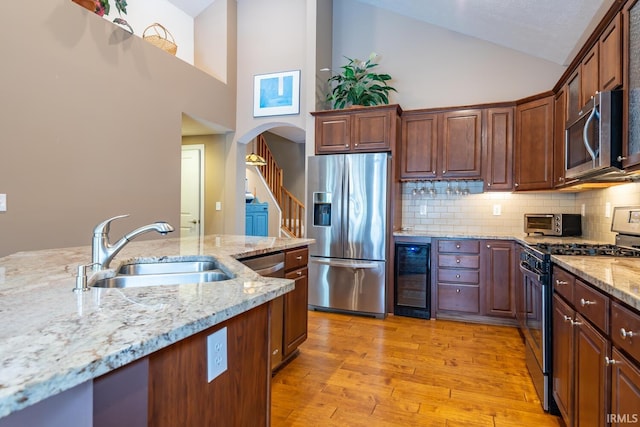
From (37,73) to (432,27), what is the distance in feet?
13.1

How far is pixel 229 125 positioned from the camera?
15.7 ft

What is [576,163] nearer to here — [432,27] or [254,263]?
[254,263]

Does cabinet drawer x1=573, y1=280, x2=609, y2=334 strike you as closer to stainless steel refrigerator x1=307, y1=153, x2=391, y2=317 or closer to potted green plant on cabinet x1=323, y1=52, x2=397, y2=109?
stainless steel refrigerator x1=307, y1=153, x2=391, y2=317

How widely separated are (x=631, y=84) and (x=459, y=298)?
8.00 ft

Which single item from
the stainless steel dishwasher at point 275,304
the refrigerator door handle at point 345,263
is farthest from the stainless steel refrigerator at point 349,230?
the stainless steel dishwasher at point 275,304

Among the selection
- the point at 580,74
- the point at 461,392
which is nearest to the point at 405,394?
the point at 461,392

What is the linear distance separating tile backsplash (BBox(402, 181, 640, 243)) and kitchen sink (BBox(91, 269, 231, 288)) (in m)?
3.03

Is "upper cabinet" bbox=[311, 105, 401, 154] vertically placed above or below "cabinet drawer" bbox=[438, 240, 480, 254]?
above

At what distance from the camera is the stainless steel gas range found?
2035 mm

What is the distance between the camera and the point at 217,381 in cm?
96

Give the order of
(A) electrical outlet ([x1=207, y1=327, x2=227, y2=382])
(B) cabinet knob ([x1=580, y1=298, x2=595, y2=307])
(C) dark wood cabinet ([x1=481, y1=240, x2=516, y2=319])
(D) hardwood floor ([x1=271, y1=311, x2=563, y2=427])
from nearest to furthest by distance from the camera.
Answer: (A) electrical outlet ([x1=207, y1=327, x2=227, y2=382])
(B) cabinet knob ([x1=580, y1=298, x2=595, y2=307])
(D) hardwood floor ([x1=271, y1=311, x2=563, y2=427])
(C) dark wood cabinet ([x1=481, y1=240, x2=516, y2=319])

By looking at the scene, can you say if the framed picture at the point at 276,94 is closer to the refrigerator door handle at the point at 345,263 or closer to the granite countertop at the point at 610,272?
the refrigerator door handle at the point at 345,263

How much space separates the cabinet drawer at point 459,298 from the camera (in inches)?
143

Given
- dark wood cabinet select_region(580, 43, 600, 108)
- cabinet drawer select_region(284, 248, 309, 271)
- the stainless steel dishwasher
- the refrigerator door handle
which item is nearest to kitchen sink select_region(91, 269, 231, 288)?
the stainless steel dishwasher
